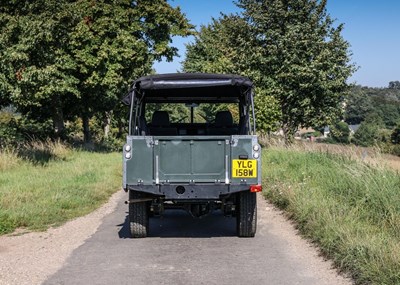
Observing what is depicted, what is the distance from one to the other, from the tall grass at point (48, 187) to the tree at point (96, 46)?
8.27 ft

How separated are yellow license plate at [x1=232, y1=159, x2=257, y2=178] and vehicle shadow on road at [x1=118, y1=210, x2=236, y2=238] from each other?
129cm

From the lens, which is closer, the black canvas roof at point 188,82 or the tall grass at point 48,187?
the black canvas roof at point 188,82

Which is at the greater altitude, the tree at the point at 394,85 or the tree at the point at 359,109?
the tree at the point at 394,85

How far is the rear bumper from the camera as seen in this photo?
6711mm

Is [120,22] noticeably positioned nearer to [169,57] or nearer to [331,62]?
[169,57]

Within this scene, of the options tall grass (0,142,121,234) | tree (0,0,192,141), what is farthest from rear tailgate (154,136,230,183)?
tree (0,0,192,141)

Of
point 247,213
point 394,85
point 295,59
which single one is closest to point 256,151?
point 247,213

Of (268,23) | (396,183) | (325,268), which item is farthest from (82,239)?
(268,23)

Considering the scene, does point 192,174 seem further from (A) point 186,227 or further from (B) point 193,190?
(A) point 186,227

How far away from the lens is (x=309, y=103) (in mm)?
23781

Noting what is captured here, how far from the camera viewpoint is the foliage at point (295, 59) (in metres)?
23.3

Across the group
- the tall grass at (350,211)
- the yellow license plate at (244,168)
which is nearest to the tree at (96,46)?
the tall grass at (350,211)

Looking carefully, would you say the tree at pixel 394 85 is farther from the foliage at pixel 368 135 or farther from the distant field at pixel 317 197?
the distant field at pixel 317 197

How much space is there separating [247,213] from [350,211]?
1.57 metres
